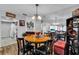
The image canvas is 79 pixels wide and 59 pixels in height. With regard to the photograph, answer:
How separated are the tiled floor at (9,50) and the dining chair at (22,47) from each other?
73 mm

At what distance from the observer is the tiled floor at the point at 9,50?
6.62 ft

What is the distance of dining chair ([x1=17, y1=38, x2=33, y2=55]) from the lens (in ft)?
6.70

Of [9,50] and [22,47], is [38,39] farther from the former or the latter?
[9,50]

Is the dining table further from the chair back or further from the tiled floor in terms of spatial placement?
the tiled floor

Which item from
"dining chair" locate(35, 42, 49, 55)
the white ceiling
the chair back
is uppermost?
the white ceiling

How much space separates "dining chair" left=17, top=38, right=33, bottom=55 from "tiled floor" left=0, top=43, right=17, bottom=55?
73mm

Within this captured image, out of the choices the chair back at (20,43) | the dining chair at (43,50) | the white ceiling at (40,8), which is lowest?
the dining chair at (43,50)

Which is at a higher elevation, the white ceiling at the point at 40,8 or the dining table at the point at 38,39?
the white ceiling at the point at 40,8

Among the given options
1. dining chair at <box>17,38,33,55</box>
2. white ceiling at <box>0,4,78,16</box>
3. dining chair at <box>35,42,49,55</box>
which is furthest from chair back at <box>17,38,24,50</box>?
white ceiling at <box>0,4,78,16</box>

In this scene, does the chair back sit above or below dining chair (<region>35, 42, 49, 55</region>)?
above

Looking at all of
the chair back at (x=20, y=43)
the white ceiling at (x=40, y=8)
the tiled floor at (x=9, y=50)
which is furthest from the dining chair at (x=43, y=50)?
the white ceiling at (x=40, y=8)

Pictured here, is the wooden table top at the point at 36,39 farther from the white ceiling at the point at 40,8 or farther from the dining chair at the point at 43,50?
the white ceiling at the point at 40,8
